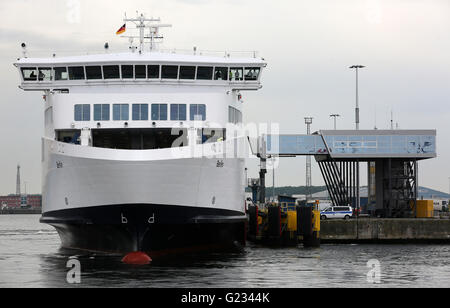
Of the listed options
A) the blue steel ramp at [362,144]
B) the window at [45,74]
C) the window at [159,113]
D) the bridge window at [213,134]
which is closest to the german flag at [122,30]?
the window at [45,74]

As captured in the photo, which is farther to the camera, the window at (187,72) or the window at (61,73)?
the window at (61,73)

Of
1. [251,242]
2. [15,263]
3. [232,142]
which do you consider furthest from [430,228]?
[15,263]

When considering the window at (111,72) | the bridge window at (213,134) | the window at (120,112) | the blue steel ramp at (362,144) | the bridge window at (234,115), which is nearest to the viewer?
the window at (120,112)

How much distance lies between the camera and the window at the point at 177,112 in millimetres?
32812

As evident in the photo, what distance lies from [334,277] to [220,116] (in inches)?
378

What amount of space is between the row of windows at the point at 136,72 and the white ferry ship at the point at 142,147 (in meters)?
0.05

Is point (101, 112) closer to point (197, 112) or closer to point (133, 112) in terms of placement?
point (133, 112)

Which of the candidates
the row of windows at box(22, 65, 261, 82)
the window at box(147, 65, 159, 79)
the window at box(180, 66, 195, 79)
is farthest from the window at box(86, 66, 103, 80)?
the window at box(180, 66, 195, 79)

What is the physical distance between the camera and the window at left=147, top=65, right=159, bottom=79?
34.4 metres

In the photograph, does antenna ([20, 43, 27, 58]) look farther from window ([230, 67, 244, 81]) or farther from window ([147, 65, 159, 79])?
window ([230, 67, 244, 81])

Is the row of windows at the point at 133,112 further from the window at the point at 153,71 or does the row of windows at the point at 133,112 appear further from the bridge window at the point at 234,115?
the bridge window at the point at 234,115

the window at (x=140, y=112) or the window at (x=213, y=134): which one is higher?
the window at (x=140, y=112)

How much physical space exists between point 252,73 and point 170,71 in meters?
4.53

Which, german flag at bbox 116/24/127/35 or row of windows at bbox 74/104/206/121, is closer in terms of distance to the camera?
row of windows at bbox 74/104/206/121
